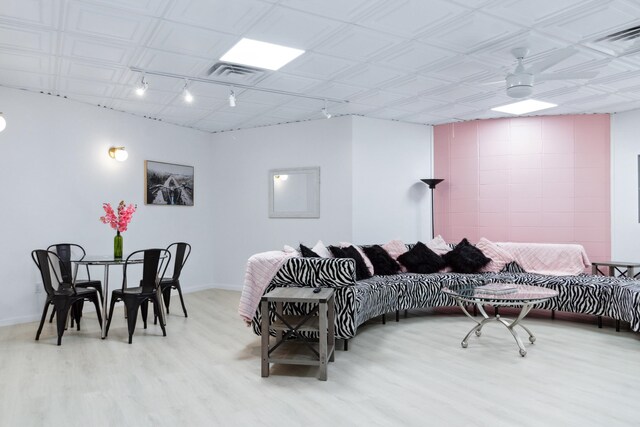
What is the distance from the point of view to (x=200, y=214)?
24.1 feet

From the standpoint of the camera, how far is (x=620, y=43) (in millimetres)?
3742

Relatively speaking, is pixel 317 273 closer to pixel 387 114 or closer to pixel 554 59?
pixel 554 59

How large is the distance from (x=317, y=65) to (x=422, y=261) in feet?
8.94

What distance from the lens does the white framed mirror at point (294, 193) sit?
6.66 metres

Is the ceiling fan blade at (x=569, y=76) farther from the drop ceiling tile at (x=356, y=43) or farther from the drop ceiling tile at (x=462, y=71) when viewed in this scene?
the drop ceiling tile at (x=356, y=43)

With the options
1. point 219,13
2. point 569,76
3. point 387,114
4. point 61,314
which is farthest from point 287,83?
point 61,314

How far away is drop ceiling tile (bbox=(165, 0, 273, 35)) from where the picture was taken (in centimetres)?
307

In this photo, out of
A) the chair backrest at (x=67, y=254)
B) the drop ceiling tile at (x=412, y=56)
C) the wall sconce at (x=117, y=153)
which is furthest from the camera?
the wall sconce at (x=117, y=153)

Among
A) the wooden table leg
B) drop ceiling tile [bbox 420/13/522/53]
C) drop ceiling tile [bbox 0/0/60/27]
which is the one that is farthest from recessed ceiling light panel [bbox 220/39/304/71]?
the wooden table leg

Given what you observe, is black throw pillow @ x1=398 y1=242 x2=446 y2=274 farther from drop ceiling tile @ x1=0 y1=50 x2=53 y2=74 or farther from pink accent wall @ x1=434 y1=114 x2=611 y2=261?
drop ceiling tile @ x1=0 y1=50 x2=53 y2=74

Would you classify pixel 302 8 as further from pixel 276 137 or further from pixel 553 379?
pixel 276 137

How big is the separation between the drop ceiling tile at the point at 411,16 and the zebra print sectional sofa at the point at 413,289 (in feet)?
6.33

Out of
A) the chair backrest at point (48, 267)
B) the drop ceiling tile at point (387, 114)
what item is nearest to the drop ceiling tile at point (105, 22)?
the chair backrest at point (48, 267)

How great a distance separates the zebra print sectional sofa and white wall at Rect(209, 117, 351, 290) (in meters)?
1.57
